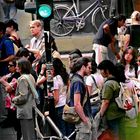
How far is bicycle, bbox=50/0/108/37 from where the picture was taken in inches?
761

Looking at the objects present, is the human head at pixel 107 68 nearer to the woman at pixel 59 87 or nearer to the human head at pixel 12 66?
the woman at pixel 59 87

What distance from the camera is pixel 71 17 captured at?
19.4m

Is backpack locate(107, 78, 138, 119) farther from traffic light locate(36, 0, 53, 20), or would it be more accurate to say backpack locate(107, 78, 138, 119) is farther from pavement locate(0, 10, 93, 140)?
pavement locate(0, 10, 93, 140)

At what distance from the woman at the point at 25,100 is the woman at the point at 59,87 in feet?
1.64

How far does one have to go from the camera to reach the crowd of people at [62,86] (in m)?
9.02

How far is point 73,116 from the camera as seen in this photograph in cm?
897

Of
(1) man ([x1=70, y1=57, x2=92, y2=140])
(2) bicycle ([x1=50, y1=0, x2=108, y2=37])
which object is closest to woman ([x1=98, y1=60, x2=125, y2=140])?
(1) man ([x1=70, y1=57, x2=92, y2=140])

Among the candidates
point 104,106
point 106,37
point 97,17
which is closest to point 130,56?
point 106,37

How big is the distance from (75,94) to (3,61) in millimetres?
3331

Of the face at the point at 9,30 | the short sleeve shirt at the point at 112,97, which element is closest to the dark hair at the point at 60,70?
the short sleeve shirt at the point at 112,97

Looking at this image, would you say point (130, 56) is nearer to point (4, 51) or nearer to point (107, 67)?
point (4, 51)

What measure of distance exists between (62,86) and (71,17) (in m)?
9.28

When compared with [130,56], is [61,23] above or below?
above

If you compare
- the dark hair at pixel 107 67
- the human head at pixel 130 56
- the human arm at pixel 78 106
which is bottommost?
the human arm at pixel 78 106
